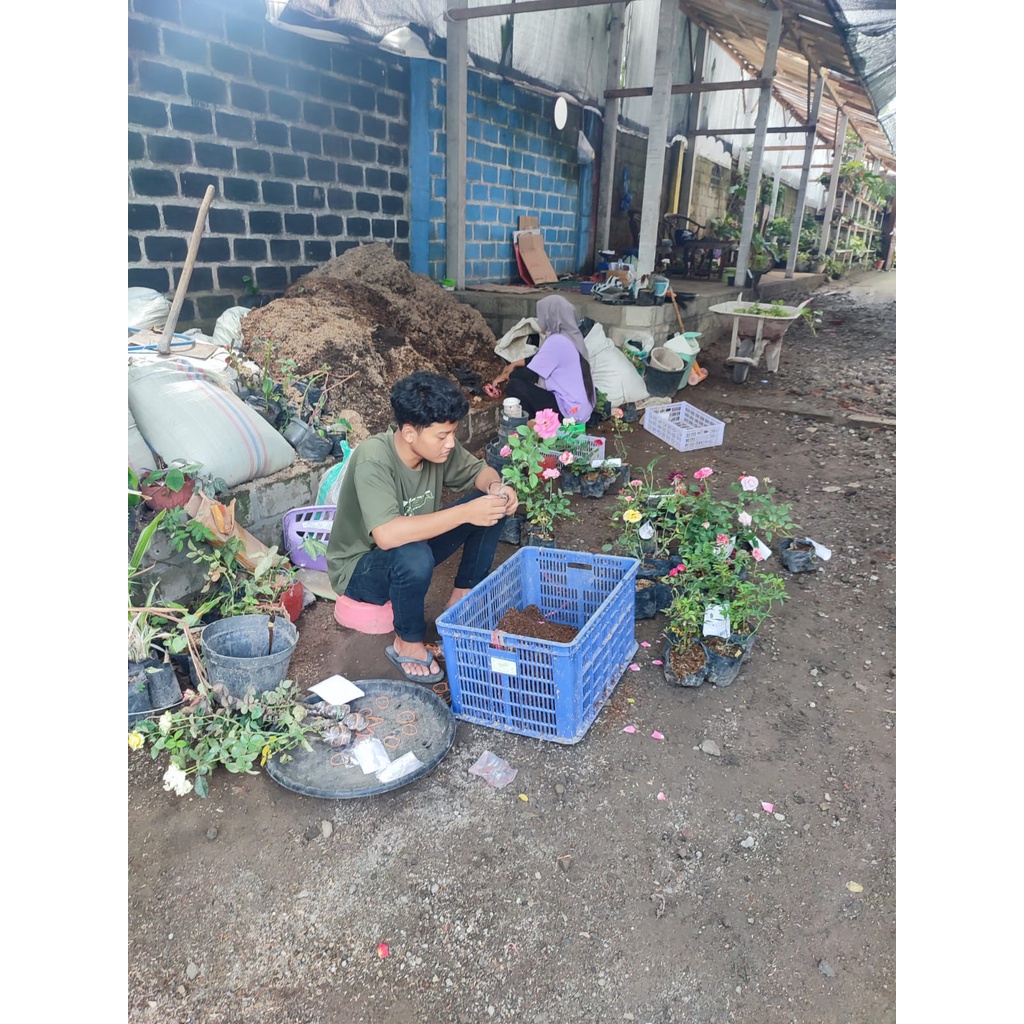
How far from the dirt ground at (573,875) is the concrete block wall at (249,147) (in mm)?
3430

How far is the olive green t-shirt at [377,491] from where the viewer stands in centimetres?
255

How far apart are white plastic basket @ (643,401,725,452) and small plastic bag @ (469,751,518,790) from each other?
3579mm

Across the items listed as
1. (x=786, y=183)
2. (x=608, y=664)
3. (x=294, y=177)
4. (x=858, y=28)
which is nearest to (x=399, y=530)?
(x=608, y=664)

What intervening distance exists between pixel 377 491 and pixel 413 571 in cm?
33

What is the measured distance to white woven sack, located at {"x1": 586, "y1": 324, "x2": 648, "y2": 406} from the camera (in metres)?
6.14

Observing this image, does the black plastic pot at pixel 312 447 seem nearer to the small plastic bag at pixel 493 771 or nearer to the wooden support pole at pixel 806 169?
the small plastic bag at pixel 493 771

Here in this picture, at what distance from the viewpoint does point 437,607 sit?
11.2ft

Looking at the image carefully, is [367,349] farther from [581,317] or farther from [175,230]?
[581,317]

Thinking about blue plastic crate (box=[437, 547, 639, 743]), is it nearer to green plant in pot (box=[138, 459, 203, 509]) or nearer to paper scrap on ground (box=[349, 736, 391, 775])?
paper scrap on ground (box=[349, 736, 391, 775])

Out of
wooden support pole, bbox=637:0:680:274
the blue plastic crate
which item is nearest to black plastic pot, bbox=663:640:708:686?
the blue plastic crate

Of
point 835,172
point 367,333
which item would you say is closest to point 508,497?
point 367,333

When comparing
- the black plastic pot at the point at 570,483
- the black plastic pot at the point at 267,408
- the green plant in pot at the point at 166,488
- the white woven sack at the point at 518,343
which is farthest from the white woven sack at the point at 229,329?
the black plastic pot at the point at 570,483

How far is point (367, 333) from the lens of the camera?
5.04m

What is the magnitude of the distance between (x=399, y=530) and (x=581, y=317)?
199 inches
